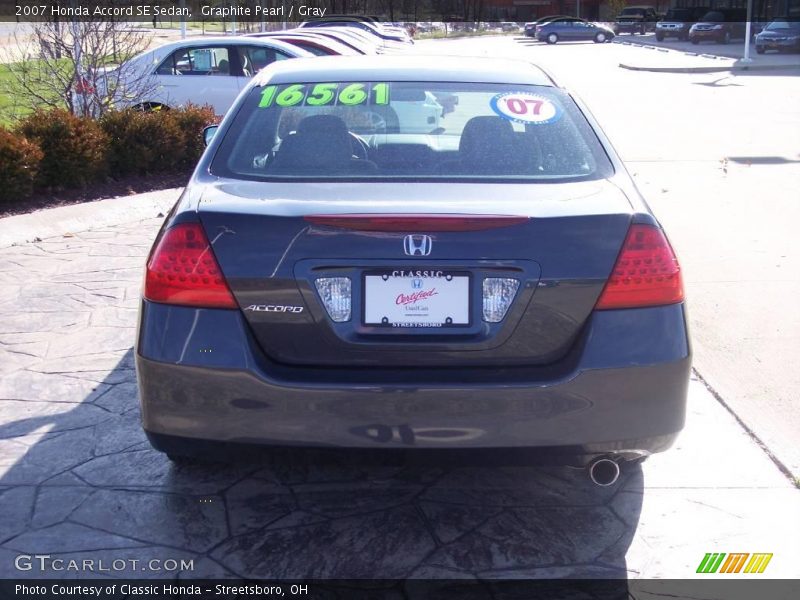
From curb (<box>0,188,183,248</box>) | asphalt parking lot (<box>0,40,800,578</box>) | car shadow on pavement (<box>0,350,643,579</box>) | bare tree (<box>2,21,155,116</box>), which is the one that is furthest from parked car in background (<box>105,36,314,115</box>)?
car shadow on pavement (<box>0,350,643,579</box>)

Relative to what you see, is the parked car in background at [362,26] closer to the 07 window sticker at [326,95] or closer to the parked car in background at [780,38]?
the parked car in background at [780,38]

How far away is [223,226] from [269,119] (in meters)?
1.00

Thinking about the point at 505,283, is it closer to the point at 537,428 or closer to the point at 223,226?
the point at 537,428

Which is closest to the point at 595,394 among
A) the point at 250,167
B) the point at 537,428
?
the point at 537,428

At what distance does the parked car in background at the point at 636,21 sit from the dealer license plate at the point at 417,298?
66.2 metres

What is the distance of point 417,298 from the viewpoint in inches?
122

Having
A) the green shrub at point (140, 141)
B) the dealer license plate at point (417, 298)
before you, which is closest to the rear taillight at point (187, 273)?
the dealer license plate at point (417, 298)

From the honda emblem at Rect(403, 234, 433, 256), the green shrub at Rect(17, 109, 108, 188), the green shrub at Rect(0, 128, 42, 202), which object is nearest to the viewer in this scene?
the honda emblem at Rect(403, 234, 433, 256)

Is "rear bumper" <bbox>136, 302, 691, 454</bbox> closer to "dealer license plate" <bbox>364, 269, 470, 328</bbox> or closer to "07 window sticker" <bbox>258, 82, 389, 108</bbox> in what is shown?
"dealer license plate" <bbox>364, 269, 470, 328</bbox>

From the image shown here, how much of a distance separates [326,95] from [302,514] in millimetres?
1765

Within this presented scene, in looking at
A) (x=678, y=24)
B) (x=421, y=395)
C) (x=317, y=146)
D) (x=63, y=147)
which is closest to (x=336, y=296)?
(x=421, y=395)

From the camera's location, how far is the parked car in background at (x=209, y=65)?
1327 cm

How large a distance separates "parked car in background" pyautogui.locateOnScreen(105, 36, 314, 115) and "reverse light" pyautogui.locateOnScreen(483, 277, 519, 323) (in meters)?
10.8

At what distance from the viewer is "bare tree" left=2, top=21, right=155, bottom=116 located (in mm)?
10797
